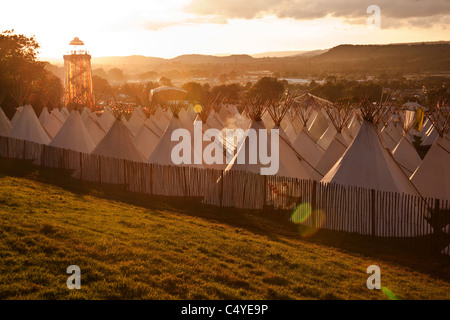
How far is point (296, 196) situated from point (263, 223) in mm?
1421

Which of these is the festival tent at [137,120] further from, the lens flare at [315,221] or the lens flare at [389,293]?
the lens flare at [389,293]

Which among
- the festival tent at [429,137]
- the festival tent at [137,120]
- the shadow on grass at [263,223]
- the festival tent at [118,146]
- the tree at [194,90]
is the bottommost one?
the shadow on grass at [263,223]

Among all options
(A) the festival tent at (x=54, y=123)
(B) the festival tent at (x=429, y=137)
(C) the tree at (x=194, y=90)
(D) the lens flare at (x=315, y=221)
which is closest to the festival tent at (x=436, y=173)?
(D) the lens flare at (x=315, y=221)

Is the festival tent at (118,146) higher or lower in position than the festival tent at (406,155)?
higher

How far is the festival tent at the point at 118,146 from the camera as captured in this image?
1831cm

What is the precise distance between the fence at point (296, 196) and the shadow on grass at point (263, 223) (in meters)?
0.30

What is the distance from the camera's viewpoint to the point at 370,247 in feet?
36.8

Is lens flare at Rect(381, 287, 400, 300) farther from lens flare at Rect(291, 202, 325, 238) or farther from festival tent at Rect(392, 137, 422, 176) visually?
festival tent at Rect(392, 137, 422, 176)

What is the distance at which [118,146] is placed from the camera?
1839 centimetres

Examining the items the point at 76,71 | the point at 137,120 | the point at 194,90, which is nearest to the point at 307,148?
the point at 137,120

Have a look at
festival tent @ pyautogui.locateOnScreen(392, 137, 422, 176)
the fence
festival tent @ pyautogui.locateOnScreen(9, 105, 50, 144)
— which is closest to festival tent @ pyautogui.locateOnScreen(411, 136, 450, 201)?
the fence

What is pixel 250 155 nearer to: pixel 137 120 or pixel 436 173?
pixel 436 173
